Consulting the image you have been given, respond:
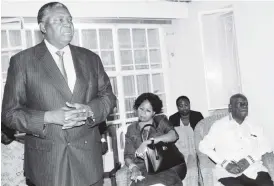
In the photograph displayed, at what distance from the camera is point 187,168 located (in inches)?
136

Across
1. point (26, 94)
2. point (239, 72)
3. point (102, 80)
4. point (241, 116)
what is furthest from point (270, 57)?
point (26, 94)

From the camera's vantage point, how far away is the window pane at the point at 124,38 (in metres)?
6.73

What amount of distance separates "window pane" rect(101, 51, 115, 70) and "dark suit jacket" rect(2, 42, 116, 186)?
490 centimetres

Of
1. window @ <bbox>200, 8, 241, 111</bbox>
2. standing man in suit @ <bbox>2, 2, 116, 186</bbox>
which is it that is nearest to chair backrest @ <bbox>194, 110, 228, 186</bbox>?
standing man in suit @ <bbox>2, 2, 116, 186</bbox>

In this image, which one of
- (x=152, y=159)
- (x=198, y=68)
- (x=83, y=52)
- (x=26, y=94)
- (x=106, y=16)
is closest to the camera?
(x=26, y=94)

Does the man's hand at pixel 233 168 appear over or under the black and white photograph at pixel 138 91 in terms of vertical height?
under

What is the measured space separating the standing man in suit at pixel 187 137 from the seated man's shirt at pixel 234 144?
0.24m

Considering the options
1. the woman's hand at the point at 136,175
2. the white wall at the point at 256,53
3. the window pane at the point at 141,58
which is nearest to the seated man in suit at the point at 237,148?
the woman's hand at the point at 136,175

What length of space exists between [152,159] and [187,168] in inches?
19.8

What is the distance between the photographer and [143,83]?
6988mm

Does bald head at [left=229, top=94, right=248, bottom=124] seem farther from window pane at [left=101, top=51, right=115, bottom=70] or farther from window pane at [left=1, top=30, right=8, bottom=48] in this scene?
window pane at [left=1, top=30, right=8, bottom=48]

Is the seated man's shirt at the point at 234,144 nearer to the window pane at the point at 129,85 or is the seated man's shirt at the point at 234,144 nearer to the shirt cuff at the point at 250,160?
the shirt cuff at the point at 250,160

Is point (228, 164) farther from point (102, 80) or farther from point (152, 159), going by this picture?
point (102, 80)

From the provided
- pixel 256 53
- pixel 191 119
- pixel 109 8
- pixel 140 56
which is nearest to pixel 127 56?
pixel 140 56
